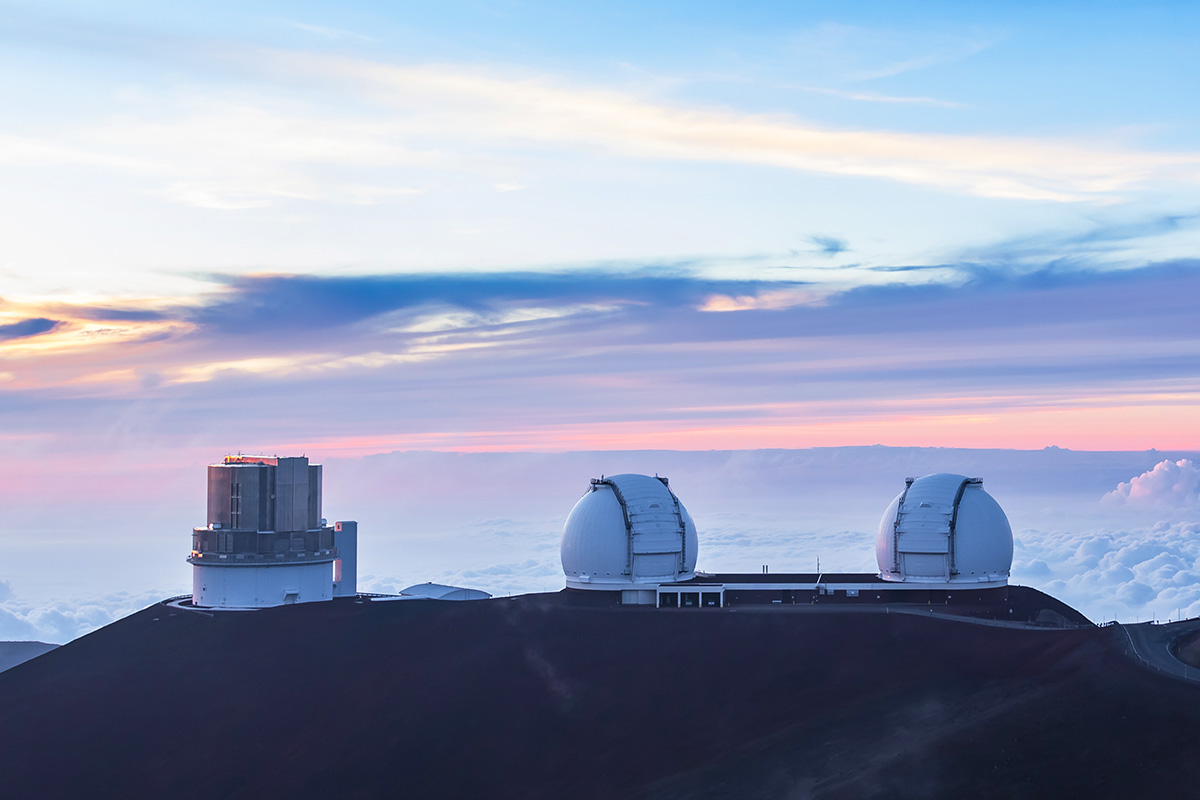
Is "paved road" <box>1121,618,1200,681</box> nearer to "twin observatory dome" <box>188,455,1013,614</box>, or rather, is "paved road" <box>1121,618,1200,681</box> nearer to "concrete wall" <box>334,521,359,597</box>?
"twin observatory dome" <box>188,455,1013,614</box>

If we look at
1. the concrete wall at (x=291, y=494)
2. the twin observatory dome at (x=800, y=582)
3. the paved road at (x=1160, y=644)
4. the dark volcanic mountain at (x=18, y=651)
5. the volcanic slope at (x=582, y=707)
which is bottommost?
the dark volcanic mountain at (x=18, y=651)

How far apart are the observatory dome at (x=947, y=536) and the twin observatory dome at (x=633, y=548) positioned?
0.17 feet

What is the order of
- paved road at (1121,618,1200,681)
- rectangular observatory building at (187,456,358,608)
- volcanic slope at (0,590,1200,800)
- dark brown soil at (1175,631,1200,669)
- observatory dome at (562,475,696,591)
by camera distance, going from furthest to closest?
1. rectangular observatory building at (187,456,358,608)
2. observatory dome at (562,475,696,591)
3. dark brown soil at (1175,631,1200,669)
4. paved road at (1121,618,1200,681)
5. volcanic slope at (0,590,1200,800)

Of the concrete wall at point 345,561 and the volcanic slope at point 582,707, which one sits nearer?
the volcanic slope at point 582,707

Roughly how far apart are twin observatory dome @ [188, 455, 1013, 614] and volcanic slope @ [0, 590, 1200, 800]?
2456 mm

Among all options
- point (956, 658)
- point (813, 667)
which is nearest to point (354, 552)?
point (813, 667)

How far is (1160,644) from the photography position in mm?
43375

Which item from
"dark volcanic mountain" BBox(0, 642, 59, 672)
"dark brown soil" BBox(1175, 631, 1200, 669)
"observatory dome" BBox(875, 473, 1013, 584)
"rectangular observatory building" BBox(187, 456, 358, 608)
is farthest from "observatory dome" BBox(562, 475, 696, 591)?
"dark volcanic mountain" BBox(0, 642, 59, 672)

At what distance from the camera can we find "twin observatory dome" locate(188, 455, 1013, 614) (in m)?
57.8

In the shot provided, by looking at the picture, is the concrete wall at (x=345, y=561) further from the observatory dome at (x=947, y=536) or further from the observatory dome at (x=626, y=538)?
the observatory dome at (x=947, y=536)

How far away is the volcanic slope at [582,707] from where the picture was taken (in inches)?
1433

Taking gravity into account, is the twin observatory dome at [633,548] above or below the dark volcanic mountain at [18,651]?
above

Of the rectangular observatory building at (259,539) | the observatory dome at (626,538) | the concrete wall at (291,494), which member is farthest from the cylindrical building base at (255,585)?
the observatory dome at (626,538)

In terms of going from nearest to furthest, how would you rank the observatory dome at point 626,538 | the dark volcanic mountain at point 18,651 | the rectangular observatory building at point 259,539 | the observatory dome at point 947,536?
the observatory dome at point 947,536, the observatory dome at point 626,538, the rectangular observatory building at point 259,539, the dark volcanic mountain at point 18,651
